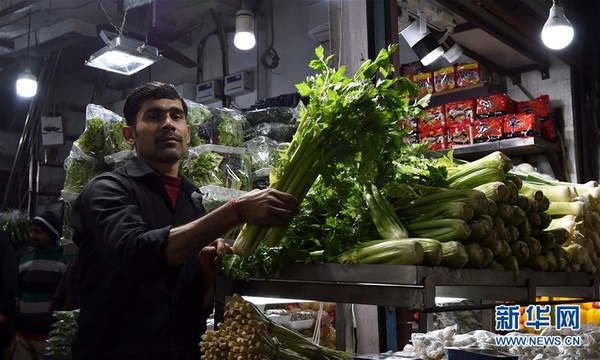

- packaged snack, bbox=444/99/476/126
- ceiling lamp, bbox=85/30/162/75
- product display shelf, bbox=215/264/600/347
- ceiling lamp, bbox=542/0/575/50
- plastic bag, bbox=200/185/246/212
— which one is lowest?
product display shelf, bbox=215/264/600/347

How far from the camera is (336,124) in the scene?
1864 mm

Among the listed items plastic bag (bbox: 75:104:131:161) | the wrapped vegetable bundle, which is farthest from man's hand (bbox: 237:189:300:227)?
the wrapped vegetable bundle

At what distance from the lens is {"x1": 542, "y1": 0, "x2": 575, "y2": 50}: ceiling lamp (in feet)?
14.4

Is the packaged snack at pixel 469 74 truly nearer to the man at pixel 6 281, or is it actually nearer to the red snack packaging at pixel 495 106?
the red snack packaging at pixel 495 106

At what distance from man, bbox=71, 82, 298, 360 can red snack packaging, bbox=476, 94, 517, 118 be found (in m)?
3.34

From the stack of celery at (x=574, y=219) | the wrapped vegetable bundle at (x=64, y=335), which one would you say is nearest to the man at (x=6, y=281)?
the wrapped vegetable bundle at (x=64, y=335)

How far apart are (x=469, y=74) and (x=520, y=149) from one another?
815mm

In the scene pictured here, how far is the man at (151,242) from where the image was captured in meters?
2.01

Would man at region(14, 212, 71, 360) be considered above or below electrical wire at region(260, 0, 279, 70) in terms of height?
below

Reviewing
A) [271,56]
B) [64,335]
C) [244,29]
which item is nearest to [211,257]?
[64,335]

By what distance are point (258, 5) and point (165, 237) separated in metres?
5.98

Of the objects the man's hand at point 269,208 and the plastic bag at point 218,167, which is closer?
the man's hand at point 269,208

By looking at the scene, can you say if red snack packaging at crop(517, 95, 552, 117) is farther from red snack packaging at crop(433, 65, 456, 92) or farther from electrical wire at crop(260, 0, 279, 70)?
electrical wire at crop(260, 0, 279, 70)

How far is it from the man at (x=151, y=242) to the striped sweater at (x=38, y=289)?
4205 mm
